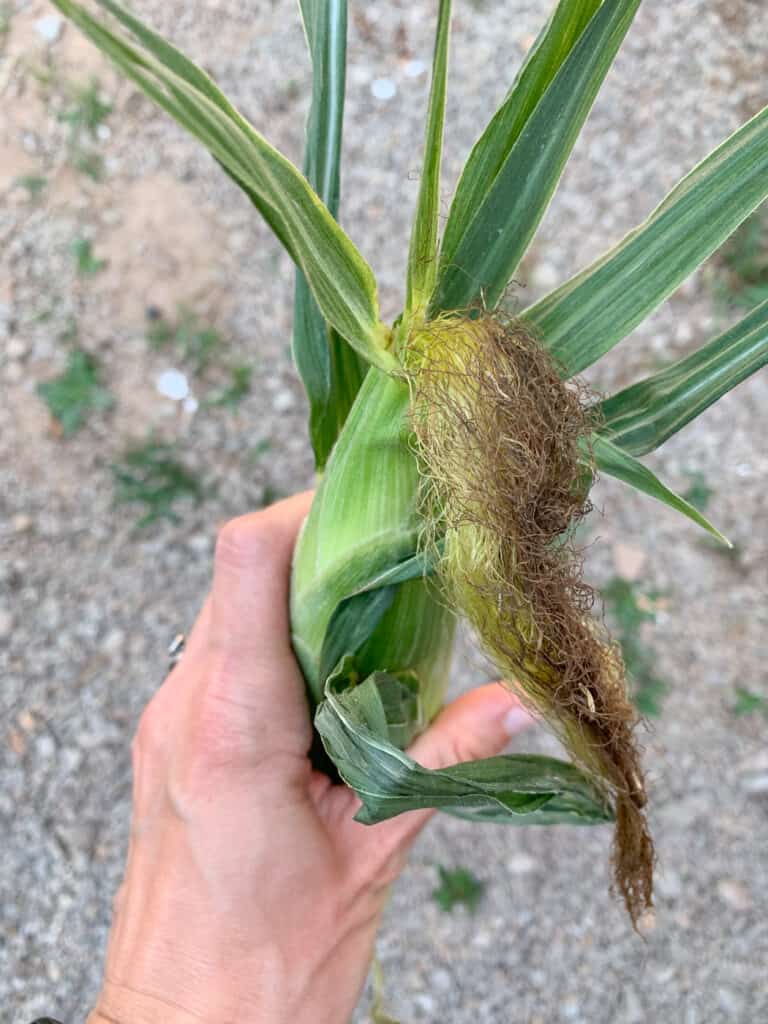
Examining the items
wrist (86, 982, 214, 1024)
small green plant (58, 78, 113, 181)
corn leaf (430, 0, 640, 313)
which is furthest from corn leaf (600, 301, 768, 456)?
small green plant (58, 78, 113, 181)

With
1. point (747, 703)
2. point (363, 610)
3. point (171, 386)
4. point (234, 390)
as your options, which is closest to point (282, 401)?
point (234, 390)

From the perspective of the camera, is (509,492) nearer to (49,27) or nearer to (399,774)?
(399,774)

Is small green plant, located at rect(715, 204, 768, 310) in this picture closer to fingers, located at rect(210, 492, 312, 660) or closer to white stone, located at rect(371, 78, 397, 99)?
white stone, located at rect(371, 78, 397, 99)

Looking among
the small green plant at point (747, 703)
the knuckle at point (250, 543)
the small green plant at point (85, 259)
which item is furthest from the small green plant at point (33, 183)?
the small green plant at point (747, 703)

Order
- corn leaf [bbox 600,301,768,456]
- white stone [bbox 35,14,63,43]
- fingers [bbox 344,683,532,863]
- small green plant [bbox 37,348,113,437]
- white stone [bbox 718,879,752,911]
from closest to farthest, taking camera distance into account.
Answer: corn leaf [bbox 600,301,768,456] < fingers [bbox 344,683,532,863] < white stone [bbox 718,879,752,911] < small green plant [bbox 37,348,113,437] < white stone [bbox 35,14,63,43]

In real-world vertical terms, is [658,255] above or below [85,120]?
below

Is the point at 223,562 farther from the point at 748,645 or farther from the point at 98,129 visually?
the point at 98,129
